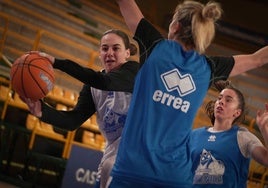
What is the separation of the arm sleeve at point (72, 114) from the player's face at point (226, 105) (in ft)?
3.27

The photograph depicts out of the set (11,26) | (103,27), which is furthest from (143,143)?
(103,27)

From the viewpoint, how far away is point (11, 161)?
21.8ft

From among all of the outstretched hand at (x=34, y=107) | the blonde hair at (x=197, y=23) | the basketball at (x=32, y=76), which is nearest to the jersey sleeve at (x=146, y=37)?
the blonde hair at (x=197, y=23)

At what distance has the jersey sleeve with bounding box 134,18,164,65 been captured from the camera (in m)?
1.97

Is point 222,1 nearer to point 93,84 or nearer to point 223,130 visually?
point 223,130

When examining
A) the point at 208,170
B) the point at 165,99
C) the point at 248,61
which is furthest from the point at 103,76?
the point at 208,170

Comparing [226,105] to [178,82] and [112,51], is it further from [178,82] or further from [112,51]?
[178,82]

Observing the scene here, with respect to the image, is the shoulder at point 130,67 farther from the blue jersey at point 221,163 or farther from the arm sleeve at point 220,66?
the blue jersey at point 221,163

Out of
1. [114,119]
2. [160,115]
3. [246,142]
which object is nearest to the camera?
[160,115]

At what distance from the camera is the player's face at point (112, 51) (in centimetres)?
290

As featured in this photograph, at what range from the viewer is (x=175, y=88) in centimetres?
193

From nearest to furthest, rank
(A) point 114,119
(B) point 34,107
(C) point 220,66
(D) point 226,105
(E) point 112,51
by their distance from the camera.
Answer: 1. (C) point 220,66
2. (B) point 34,107
3. (A) point 114,119
4. (E) point 112,51
5. (D) point 226,105

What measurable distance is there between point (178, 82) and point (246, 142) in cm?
135

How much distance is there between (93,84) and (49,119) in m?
0.53
